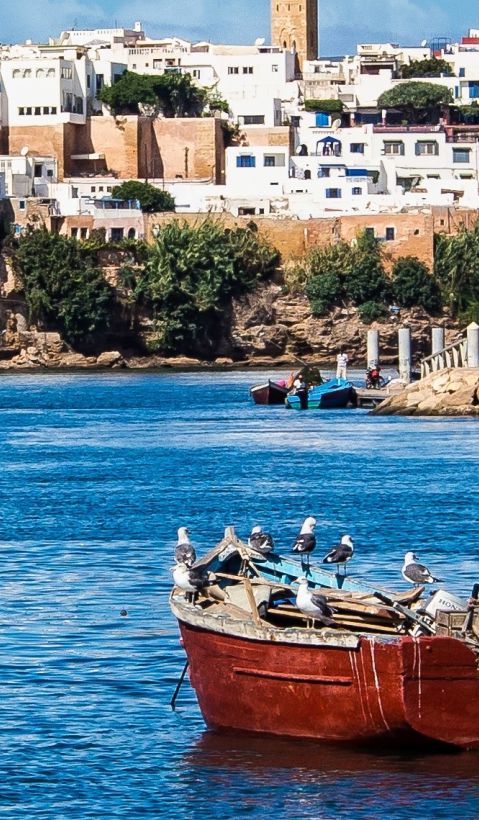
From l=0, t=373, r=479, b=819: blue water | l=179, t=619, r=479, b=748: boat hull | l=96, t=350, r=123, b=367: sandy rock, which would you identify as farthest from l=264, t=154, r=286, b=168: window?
l=179, t=619, r=479, b=748: boat hull

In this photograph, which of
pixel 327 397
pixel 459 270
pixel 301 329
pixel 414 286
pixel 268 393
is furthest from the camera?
pixel 301 329

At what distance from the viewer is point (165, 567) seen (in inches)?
1116

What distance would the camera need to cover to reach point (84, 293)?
9481cm

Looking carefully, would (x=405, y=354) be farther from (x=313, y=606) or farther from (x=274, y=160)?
(x=313, y=606)

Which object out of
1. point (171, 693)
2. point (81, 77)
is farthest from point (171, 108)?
point (171, 693)

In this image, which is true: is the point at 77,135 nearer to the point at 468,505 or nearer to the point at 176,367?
the point at 176,367

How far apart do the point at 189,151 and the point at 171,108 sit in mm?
6055

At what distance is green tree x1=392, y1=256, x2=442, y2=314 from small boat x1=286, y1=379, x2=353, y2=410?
26.1 meters

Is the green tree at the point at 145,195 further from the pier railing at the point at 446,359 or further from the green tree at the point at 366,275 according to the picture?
the pier railing at the point at 446,359

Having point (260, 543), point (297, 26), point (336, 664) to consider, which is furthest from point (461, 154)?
point (336, 664)

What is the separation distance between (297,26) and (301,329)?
5353 cm

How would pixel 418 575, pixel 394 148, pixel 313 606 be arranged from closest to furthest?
pixel 313 606 → pixel 418 575 → pixel 394 148

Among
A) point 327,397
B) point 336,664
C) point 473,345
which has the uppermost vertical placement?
point 473,345

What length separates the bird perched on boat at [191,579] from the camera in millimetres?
18641
